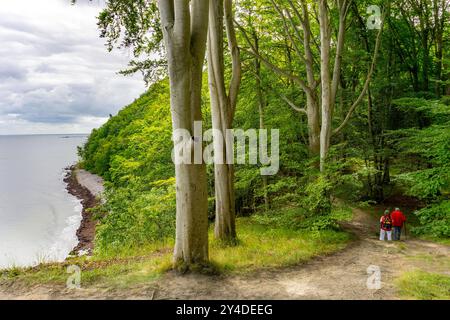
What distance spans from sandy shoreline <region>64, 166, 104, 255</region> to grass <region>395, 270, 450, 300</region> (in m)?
15.1

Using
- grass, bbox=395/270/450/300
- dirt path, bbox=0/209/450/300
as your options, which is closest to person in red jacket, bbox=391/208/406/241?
dirt path, bbox=0/209/450/300

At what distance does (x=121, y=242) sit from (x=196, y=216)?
7.32 meters

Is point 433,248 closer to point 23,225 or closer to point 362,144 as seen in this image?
point 362,144

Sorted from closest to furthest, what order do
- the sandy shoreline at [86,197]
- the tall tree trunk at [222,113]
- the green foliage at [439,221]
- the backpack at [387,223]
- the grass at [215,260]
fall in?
the grass at [215,260], the green foliage at [439,221], the tall tree trunk at [222,113], the backpack at [387,223], the sandy shoreline at [86,197]

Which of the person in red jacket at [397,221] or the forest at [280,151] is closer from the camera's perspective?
the forest at [280,151]

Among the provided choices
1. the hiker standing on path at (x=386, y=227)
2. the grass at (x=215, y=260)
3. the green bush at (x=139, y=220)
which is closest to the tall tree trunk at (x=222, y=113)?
the grass at (x=215, y=260)

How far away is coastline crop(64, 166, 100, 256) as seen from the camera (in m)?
26.2

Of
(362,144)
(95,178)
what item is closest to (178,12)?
(362,144)

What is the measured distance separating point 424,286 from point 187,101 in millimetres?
6072

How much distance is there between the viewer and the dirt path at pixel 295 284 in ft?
23.0

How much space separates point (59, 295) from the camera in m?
6.91

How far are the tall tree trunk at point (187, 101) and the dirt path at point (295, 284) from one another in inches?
28.4

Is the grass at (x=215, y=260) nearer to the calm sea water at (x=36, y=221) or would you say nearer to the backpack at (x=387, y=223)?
the backpack at (x=387, y=223)

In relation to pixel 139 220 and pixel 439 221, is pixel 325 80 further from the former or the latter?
pixel 139 220
